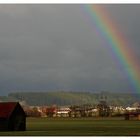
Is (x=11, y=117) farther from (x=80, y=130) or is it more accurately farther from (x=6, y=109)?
(x=80, y=130)

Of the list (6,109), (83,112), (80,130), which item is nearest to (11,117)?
(6,109)

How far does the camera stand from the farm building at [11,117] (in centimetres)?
5147

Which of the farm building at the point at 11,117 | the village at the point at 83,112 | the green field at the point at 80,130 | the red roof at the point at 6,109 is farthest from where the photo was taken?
the village at the point at 83,112

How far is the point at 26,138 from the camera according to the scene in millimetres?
41031

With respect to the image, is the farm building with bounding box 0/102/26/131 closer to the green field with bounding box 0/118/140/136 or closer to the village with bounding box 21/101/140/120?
the green field with bounding box 0/118/140/136

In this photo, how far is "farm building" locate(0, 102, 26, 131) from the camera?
2026 inches

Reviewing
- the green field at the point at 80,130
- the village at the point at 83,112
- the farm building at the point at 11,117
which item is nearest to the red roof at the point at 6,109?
the farm building at the point at 11,117

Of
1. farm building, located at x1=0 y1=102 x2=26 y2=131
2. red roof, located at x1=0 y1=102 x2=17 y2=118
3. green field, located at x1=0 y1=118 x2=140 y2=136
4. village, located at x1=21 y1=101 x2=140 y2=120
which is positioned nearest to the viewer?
green field, located at x1=0 y1=118 x2=140 y2=136

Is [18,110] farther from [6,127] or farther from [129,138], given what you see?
[129,138]

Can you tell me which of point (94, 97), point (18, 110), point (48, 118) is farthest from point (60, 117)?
point (94, 97)

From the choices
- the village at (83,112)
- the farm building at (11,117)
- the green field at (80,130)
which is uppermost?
the village at (83,112)

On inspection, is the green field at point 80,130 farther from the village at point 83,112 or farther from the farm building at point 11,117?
the village at point 83,112

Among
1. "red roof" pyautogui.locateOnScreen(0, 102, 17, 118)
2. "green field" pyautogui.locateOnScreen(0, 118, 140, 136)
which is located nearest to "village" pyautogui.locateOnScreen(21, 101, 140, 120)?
"green field" pyautogui.locateOnScreen(0, 118, 140, 136)

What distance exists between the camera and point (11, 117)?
172ft
